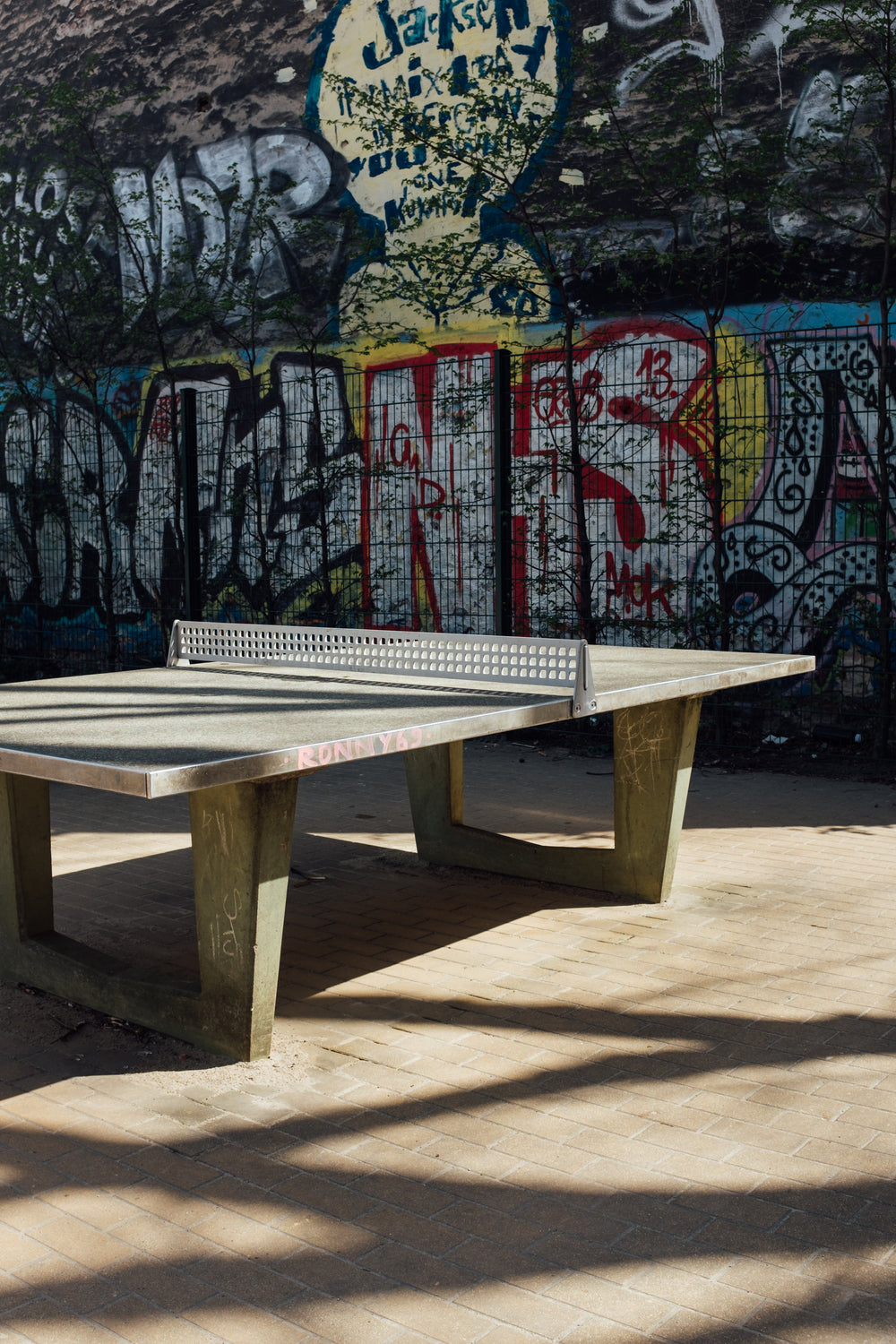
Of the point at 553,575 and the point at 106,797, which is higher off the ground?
the point at 553,575

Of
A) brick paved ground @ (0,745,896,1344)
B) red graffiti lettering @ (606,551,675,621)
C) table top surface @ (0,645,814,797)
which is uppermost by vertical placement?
red graffiti lettering @ (606,551,675,621)

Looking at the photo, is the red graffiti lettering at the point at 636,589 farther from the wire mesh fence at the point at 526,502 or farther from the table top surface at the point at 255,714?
the table top surface at the point at 255,714

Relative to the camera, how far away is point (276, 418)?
11.2 meters

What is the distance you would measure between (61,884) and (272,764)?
9.24 ft

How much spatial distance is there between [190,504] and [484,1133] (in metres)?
7.98

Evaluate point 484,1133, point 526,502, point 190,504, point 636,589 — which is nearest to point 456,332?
point 526,502

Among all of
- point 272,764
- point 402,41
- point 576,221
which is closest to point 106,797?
point 272,764

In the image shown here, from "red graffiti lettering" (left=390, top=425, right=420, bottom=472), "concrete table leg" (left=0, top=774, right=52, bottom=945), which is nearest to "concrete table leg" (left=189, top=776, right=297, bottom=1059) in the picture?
"concrete table leg" (left=0, top=774, right=52, bottom=945)

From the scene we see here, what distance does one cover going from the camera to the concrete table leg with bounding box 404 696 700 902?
185 inches

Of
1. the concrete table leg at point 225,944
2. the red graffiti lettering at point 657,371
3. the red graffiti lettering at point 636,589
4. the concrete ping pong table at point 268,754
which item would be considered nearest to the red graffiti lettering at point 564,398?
the red graffiti lettering at point 657,371

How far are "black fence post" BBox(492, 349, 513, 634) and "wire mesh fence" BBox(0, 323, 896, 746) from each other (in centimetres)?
2

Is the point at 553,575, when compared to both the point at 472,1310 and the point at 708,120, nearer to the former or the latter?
the point at 708,120

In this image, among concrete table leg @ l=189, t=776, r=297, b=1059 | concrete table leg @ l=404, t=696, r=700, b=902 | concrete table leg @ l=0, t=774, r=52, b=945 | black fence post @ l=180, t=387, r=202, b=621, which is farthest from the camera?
black fence post @ l=180, t=387, r=202, b=621

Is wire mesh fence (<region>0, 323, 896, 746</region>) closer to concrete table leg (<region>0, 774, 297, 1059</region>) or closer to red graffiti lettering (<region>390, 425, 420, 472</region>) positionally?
red graffiti lettering (<region>390, 425, 420, 472</region>)
